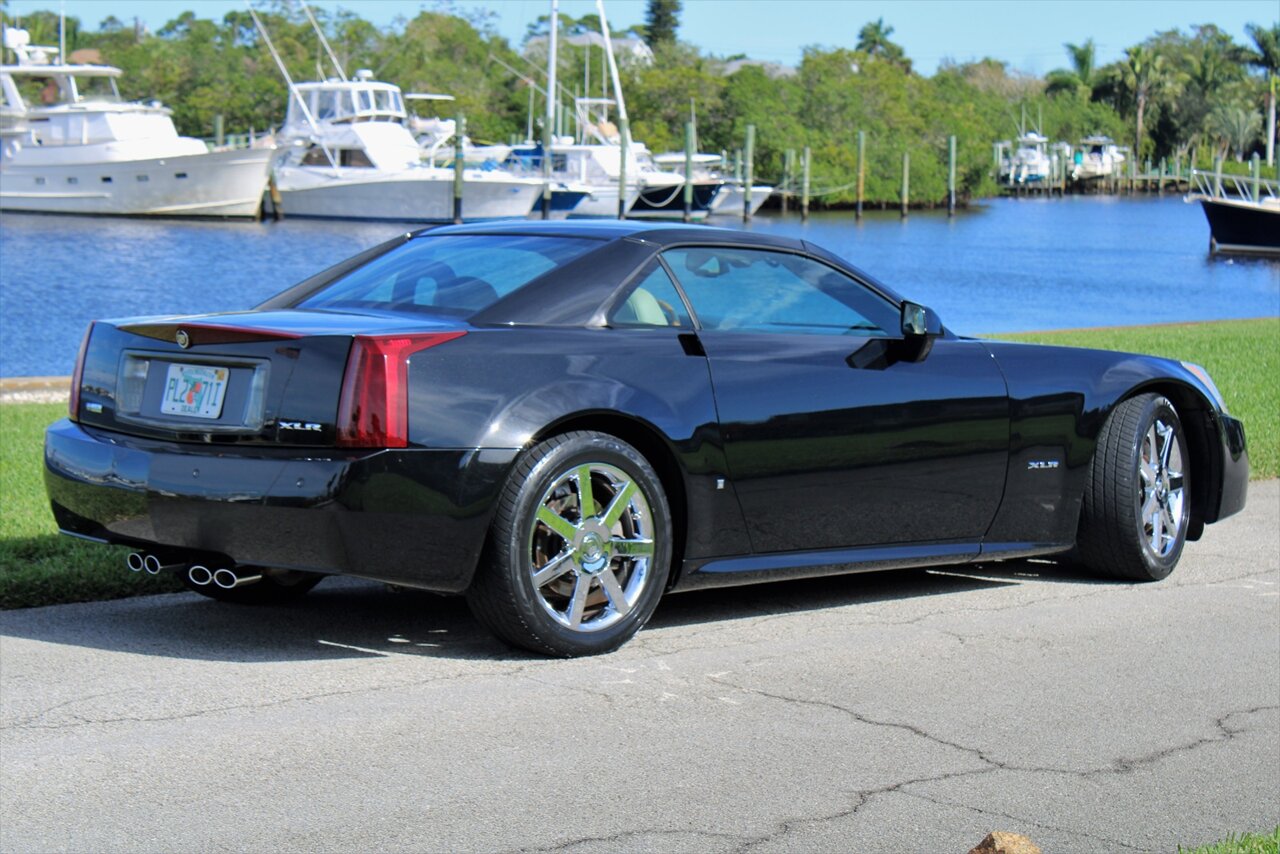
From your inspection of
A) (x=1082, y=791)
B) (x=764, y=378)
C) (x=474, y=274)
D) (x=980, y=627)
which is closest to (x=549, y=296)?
(x=474, y=274)

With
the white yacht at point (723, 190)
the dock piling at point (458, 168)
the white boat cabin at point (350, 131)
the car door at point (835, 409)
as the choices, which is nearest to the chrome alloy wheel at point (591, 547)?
the car door at point (835, 409)

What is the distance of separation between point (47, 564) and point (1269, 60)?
499 feet

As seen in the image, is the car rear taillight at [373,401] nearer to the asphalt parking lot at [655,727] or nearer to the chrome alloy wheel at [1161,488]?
the asphalt parking lot at [655,727]

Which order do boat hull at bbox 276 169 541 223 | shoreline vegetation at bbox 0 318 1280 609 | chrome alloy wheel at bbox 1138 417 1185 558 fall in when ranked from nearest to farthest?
shoreline vegetation at bbox 0 318 1280 609, chrome alloy wheel at bbox 1138 417 1185 558, boat hull at bbox 276 169 541 223

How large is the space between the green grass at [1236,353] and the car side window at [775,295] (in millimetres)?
4697

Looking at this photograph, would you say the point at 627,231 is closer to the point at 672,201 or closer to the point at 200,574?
the point at 200,574

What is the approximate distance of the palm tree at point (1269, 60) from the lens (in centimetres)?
14250

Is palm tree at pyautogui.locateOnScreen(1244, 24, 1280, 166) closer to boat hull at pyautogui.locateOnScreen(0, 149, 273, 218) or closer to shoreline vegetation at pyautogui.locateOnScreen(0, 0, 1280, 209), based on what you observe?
shoreline vegetation at pyautogui.locateOnScreen(0, 0, 1280, 209)

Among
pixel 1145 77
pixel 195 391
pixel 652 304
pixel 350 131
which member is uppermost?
pixel 1145 77

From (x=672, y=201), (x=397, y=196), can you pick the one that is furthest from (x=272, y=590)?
(x=672, y=201)

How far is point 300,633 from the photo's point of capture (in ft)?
19.6

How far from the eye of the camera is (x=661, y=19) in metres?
171

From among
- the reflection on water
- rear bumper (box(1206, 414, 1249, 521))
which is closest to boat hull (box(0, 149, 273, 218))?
the reflection on water

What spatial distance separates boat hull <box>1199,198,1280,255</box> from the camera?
Result: 58.5 metres
